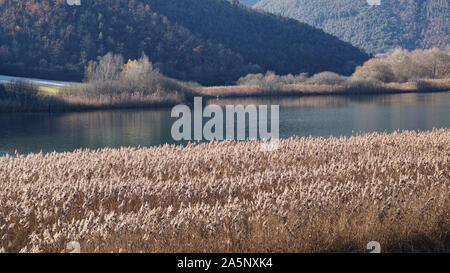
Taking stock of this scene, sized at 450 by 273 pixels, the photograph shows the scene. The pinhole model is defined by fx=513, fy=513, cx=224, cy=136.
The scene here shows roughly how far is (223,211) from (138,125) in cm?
2189

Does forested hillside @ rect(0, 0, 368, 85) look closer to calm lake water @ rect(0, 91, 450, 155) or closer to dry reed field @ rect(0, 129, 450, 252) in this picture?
calm lake water @ rect(0, 91, 450, 155)

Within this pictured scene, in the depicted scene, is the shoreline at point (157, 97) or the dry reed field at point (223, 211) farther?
the shoreline at point (157, 97)

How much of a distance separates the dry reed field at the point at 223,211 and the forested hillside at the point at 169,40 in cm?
5724

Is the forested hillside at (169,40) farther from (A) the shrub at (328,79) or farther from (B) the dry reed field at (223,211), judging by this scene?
(B) the dry reed field at (223,211)

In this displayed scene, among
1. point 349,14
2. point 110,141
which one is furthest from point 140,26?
point 349,14

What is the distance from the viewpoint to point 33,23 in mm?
72250

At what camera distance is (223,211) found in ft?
19.1

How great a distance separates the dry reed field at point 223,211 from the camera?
5348 mm

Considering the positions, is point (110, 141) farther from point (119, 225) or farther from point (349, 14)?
point (349, 14)

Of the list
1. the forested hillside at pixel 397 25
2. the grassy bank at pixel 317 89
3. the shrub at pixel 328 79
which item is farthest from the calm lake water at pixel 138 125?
the forested hillside at pixel 397 25

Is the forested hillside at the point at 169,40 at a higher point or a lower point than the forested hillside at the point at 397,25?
lower

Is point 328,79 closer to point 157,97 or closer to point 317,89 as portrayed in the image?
point 317,89

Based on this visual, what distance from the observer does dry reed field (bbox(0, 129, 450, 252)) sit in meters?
5.35

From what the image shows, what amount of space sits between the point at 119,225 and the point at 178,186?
2001 mm
